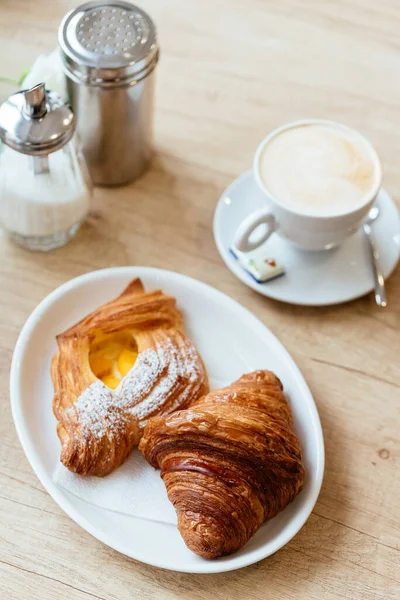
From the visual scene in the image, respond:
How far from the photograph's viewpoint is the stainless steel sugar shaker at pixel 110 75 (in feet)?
3.52

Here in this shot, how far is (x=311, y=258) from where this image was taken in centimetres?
116

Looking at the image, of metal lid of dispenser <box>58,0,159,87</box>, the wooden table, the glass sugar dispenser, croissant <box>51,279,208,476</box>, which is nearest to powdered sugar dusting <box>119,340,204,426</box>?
croissant <box>51,279,208,476</box>

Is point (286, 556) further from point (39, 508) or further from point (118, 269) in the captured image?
point (118, 269)

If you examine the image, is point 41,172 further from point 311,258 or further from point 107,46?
point 311,258

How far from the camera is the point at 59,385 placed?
3.20ft

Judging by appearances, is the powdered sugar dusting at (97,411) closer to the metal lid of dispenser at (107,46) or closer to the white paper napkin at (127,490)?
the white paper napkin at (127,490)

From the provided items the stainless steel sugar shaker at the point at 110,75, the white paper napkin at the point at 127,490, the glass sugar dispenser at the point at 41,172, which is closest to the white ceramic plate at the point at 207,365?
the white paper napkin at the point at 127,490

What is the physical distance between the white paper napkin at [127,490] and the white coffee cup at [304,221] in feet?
1.14

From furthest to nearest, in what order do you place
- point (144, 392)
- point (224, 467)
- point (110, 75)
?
1. point (110, 75)
2. point (144, 392)
3. point (224, 467)

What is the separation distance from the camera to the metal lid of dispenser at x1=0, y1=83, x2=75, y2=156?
100 centimetres

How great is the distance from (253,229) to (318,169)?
127 millimetres

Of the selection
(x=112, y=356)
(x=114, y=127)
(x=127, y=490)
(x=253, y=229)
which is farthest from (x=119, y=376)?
(x=114, y=127)

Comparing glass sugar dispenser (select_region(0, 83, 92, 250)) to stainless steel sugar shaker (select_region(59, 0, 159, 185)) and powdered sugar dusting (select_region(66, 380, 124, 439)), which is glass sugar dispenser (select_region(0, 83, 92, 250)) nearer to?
stainless steel sugar shaker (select_region(59, 0, 159, 185))

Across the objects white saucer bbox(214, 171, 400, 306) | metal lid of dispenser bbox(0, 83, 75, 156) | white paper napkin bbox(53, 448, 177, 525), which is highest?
metal lid of dispenser bbox(0, 83, 75, 156)
